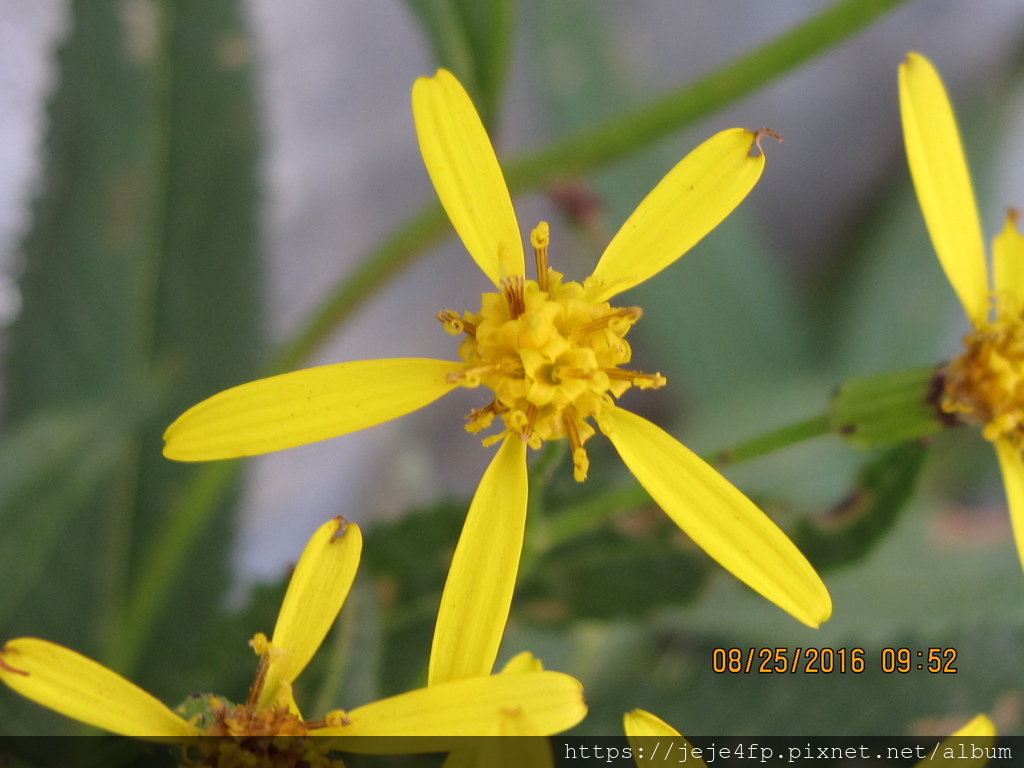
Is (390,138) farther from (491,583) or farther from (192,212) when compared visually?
(491,583)

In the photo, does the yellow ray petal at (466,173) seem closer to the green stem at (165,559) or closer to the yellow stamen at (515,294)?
the yellow stamen at (515,294)

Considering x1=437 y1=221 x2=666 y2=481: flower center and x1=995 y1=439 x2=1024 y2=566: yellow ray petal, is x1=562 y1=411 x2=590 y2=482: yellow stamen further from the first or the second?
x1=995 y1=439 x2=1024 y2=566: yellow ray petal

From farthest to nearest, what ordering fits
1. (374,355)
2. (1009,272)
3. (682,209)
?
(374,355)
(1009,272)
(682,209)

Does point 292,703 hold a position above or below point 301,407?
below

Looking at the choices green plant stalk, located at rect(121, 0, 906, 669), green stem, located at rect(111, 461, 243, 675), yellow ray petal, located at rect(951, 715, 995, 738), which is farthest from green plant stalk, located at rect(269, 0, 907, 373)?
yellow ray petal, located at rect(951, 715, 995, 738)

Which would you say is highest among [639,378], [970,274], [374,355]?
[374,355]

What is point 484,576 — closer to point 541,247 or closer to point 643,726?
point 643,726

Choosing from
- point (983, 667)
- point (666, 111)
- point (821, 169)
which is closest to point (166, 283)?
point (666, 111)

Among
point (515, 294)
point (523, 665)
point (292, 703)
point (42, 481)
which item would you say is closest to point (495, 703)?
point (523, 665)
